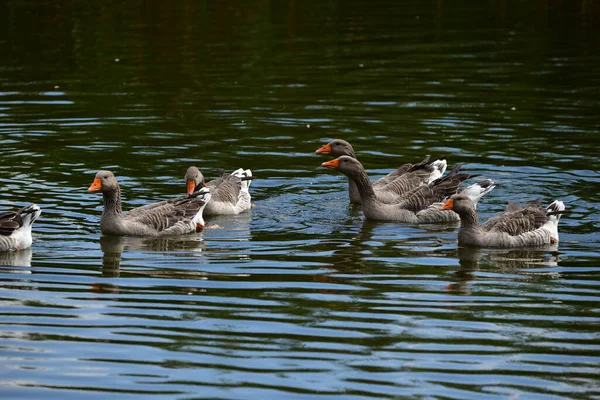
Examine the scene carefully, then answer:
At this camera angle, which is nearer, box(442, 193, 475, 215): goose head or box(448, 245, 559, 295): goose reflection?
box(448, 245, 559, 295): goose reflection

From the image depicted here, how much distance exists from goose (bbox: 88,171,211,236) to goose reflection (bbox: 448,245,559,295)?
392 cm

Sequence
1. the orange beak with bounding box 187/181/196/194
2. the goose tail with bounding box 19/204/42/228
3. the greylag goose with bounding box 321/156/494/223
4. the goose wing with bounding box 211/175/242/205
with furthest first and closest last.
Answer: the goose wing with bounding box 211/175/242/205
the orange beak with bounding box 187/181/196/194
the greylag goose with bounding box 321/156/494/223
the goose tail with bounding box 19/204/42/228

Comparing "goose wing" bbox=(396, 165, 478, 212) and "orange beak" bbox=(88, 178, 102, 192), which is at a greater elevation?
"orange beak" bbox=(88, 178, 102, 192)

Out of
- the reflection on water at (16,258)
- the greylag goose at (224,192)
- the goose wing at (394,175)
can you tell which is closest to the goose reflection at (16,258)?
the reflection on water at (16,258)

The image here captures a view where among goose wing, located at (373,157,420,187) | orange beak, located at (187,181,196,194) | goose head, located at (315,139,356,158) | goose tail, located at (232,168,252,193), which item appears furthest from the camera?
goose wing, located at (373,157,420,187)

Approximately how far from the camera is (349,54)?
3064cm

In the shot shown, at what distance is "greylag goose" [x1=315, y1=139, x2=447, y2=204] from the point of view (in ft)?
57.8

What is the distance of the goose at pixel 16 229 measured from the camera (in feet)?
46.8

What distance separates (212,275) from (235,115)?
36.6 feet

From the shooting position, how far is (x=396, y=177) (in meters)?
18.3

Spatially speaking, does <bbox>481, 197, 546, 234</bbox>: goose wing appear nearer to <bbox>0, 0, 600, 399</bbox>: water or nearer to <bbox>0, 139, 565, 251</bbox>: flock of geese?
<bbox>0, 139, 565, 251</bbox>: flock of geese

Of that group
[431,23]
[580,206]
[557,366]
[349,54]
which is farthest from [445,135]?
[431,23]

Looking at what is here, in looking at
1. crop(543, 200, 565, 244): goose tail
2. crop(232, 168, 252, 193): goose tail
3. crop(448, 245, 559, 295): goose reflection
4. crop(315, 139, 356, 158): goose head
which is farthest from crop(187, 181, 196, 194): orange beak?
crop(543, 200, 565, 244): goose tail

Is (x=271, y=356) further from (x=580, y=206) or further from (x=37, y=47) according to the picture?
(x=37, y=47)
